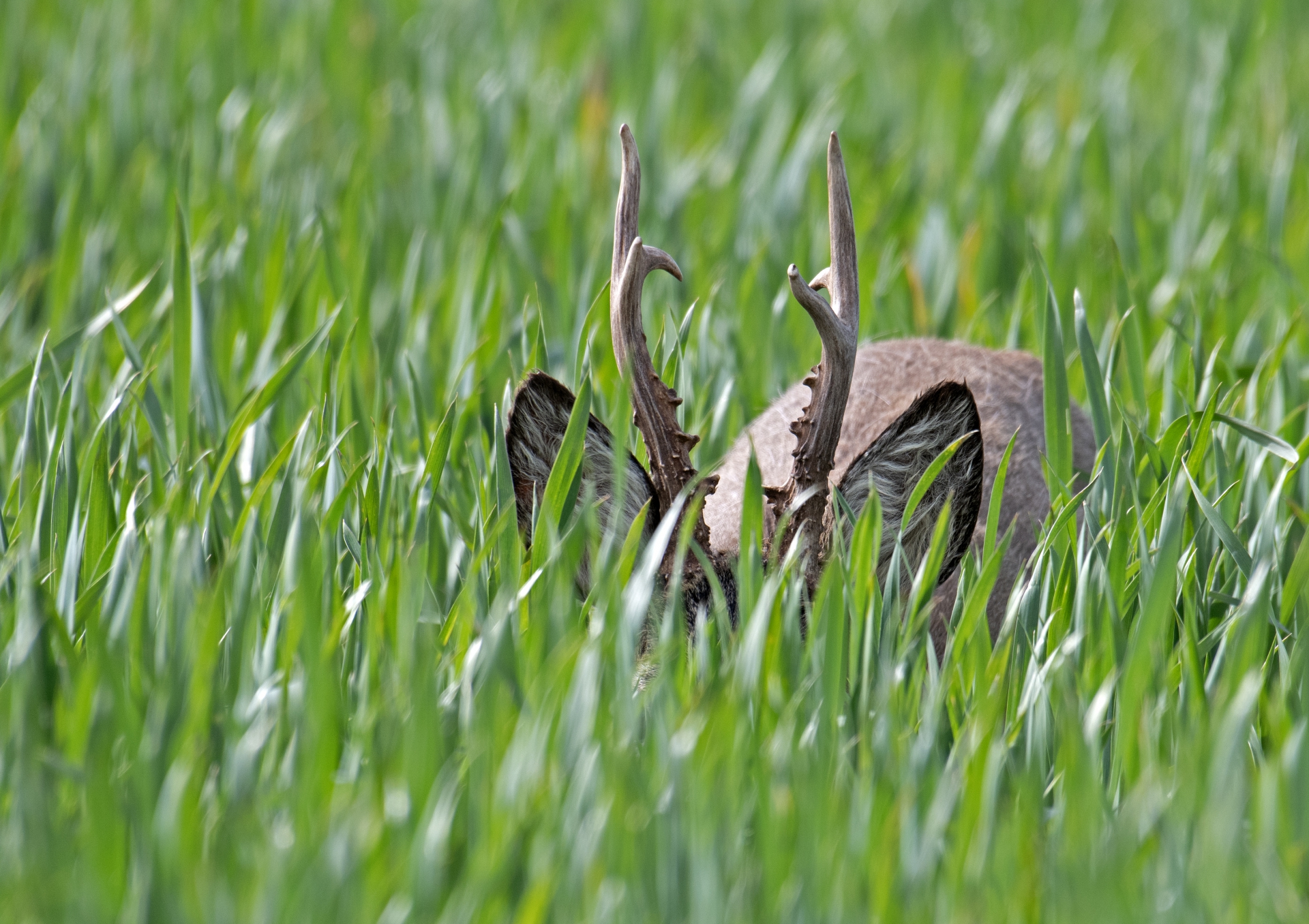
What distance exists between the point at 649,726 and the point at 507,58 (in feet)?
14.2

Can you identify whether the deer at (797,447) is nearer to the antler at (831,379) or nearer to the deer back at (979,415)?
the antler at (831,379)

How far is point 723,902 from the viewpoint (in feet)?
4.58

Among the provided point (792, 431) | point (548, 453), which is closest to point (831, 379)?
point (792, 431)

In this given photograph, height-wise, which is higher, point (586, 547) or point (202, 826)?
point (586, 547)

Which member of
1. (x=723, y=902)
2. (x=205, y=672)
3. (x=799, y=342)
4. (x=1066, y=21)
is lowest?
(x=723, y=902)

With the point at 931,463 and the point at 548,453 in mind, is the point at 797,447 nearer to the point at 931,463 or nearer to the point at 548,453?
the point at 931,463

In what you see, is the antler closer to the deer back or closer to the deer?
the deer

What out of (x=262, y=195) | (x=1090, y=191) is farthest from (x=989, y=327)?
(x=262, y=195)

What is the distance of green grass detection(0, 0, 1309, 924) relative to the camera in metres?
1.44

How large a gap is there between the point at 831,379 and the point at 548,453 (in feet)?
1.51

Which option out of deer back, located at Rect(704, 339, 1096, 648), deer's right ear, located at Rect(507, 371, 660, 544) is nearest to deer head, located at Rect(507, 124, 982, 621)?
deer's right ear, located at Rect(507, 371, 660, 544)

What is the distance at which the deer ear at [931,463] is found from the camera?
7.06 feet

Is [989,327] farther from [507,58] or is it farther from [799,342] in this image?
[507,58]

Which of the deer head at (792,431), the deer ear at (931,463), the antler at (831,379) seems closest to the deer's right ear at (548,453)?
the deer head at (792,431)
